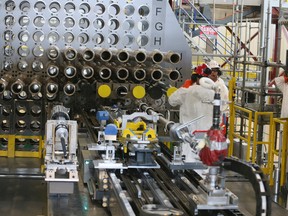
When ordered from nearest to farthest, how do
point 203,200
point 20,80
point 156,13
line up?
point 203,200 < point 20,80 < point 156,13

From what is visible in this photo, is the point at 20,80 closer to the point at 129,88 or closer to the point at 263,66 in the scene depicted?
the point at 129,88

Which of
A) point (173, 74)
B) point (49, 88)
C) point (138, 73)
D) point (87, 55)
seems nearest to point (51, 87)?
point (49, 88)

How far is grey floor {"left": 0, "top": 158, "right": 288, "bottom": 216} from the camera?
3555 mm

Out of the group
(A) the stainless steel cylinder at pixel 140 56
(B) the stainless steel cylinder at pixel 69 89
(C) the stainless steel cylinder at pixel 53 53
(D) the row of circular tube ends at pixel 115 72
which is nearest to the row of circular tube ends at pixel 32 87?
(B) the stainless steel cylinder at pixel 69 89

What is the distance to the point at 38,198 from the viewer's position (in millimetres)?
5461

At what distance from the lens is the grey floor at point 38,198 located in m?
3.55

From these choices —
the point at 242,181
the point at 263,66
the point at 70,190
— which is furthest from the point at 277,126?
the point at 70,190

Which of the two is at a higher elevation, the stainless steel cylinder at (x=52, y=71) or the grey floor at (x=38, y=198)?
the stainless steel cylinder at (x=52, y=71)

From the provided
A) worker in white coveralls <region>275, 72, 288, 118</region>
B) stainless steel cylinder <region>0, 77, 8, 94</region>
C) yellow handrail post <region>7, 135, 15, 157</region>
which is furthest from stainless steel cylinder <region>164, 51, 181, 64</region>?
yellow handrail post <region>7, 135, 15, 157</region>

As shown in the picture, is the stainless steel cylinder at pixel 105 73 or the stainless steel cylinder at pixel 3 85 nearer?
the stainless steel cylinder at pixel 3 85

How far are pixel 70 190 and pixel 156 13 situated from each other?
11.3 ft

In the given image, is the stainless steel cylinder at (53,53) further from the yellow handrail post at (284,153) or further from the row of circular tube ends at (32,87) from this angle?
the yellow handrail post at (284,153)

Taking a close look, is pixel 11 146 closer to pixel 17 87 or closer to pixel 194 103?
pixel 17 87

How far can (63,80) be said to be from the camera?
637 centimetres
